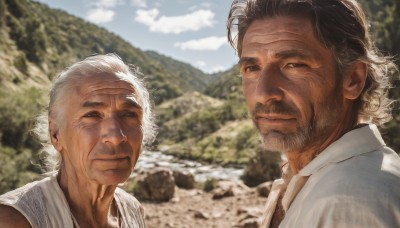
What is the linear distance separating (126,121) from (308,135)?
110 cm

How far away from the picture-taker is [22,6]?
54344 millimetres

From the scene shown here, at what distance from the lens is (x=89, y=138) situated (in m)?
2.18

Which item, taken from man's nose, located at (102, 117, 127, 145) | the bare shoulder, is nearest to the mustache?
man's nose, located at (102, 117, 127, 145)

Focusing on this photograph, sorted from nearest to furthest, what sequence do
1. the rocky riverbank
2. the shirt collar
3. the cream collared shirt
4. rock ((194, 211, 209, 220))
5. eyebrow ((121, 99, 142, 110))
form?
the cream collared shirt
the shirt collar
eyebrow ((121, 99, 142, 110))
the rocky riverbank
rock ((194, 211, 209, 220))

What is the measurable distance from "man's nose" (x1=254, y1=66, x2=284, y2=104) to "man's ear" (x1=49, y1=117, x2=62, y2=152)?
1275 millimetres

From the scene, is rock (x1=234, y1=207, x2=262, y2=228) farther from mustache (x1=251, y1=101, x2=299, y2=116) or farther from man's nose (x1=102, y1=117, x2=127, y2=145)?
mustache (x1=251, y1=101, x2=299, y2=116)

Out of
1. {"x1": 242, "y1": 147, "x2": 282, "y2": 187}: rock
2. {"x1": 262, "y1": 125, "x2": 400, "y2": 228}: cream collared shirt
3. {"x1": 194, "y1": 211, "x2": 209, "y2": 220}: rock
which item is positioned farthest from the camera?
{"x1": 242, "y1": 147, "x2": 282, "y2": 187}: rock

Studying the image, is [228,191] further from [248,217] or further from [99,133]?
[99,133]

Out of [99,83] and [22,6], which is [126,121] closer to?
[99,83]

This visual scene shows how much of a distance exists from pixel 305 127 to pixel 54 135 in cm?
153

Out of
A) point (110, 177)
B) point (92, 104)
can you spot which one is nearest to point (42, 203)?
point (110, 177)

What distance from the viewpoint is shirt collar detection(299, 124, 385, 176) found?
1.51 meters

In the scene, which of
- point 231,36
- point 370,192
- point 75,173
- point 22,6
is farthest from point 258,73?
point 22,6

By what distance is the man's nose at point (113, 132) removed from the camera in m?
2.15
